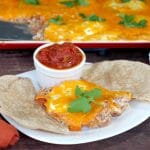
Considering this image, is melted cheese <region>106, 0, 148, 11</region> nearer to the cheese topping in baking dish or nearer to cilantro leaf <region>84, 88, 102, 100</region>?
the cheese topping in baking dish

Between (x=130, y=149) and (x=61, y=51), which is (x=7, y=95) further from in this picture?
(x=130, y=149)

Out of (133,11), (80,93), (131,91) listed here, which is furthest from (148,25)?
(80,93)

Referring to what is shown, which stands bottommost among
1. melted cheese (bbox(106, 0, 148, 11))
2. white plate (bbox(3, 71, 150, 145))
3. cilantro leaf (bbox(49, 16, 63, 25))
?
white plate (bbox(3, 71, 150, 145))

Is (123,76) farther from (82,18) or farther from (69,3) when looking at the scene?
(69,3)

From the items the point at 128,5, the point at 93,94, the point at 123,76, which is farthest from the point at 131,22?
the point at 93,94

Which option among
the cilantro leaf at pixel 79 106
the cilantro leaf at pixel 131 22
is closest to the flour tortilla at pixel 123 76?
the cilantro leaf at pixel 79 106

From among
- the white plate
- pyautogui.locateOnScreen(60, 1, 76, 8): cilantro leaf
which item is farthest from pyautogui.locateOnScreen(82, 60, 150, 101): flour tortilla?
pyautogui.locateOnScreen(60, 1, 76, 8): cilantro leaf
